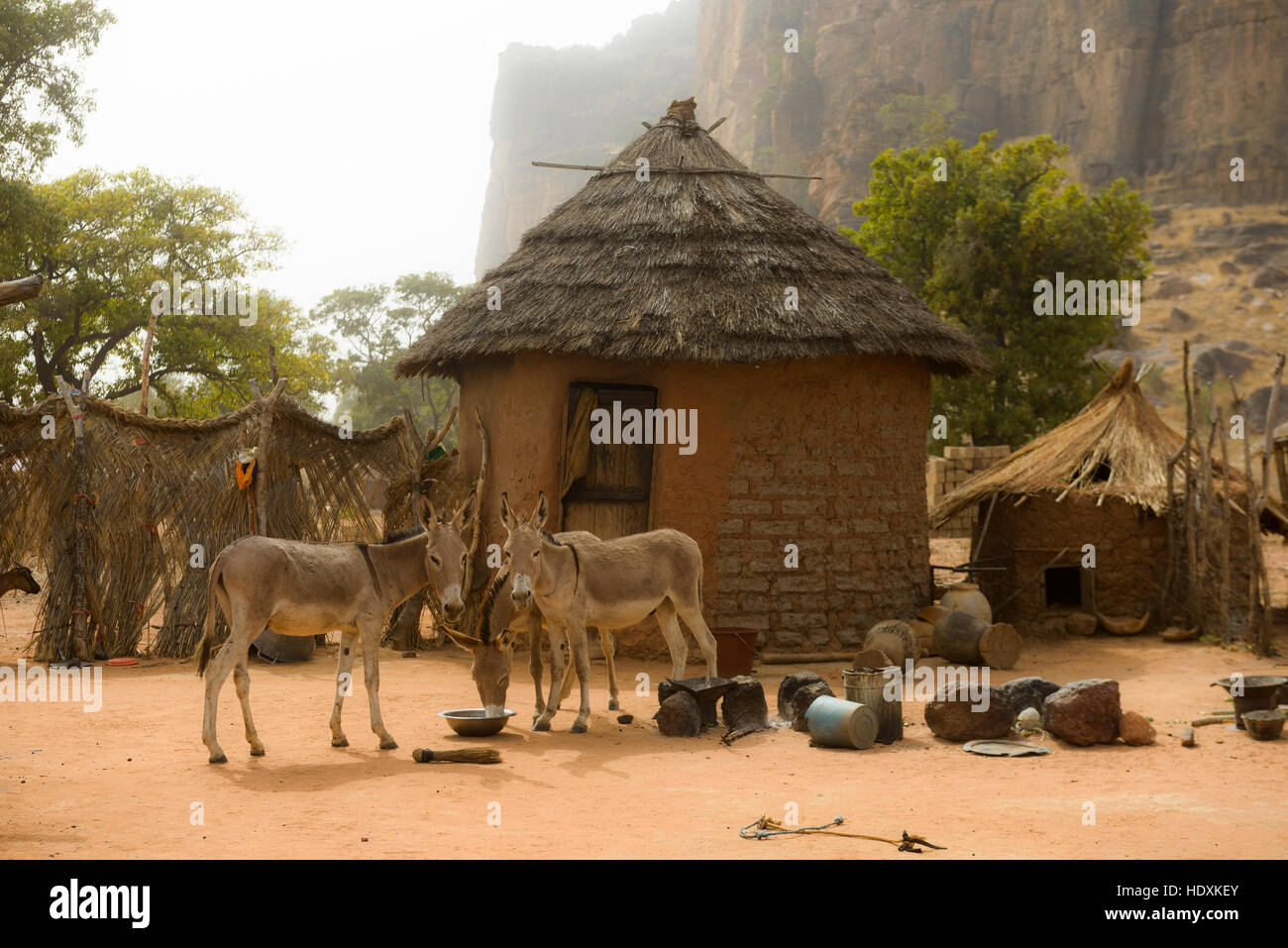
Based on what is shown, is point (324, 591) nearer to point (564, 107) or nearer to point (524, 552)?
point (524, 552)

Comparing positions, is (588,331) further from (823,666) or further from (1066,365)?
(1066,365)

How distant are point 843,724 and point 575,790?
2.09 meters

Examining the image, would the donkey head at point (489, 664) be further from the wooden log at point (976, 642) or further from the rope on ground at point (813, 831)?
the wooden log at point (976, 642)

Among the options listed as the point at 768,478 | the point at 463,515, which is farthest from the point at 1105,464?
the point at 463,515

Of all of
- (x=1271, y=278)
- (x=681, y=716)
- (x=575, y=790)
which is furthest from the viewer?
(x=1271, y=278)

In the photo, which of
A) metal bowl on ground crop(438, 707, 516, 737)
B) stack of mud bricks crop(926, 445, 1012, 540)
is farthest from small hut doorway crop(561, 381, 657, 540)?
stack of mud bricks crop(926, 445, 1012, 540)

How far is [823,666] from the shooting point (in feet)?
35.8

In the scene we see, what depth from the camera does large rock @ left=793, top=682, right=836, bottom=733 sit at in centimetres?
809

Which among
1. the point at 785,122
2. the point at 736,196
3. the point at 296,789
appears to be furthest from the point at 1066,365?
the point at 785,122

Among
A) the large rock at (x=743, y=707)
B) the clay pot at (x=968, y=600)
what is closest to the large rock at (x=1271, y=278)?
the clay pot at (x=968, y=600)

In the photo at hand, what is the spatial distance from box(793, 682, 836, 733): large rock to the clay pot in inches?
157

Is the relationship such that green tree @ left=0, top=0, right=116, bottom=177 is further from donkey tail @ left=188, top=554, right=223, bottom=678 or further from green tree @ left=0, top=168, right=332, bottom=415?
donkey tail @ left=188, top=554, right=223, bottom=678

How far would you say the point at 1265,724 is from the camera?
7.52m

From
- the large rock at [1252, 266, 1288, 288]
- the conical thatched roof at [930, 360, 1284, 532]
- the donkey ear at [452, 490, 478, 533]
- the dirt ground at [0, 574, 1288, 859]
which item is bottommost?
the dirt ground at [0, 574, 1288, 859]
